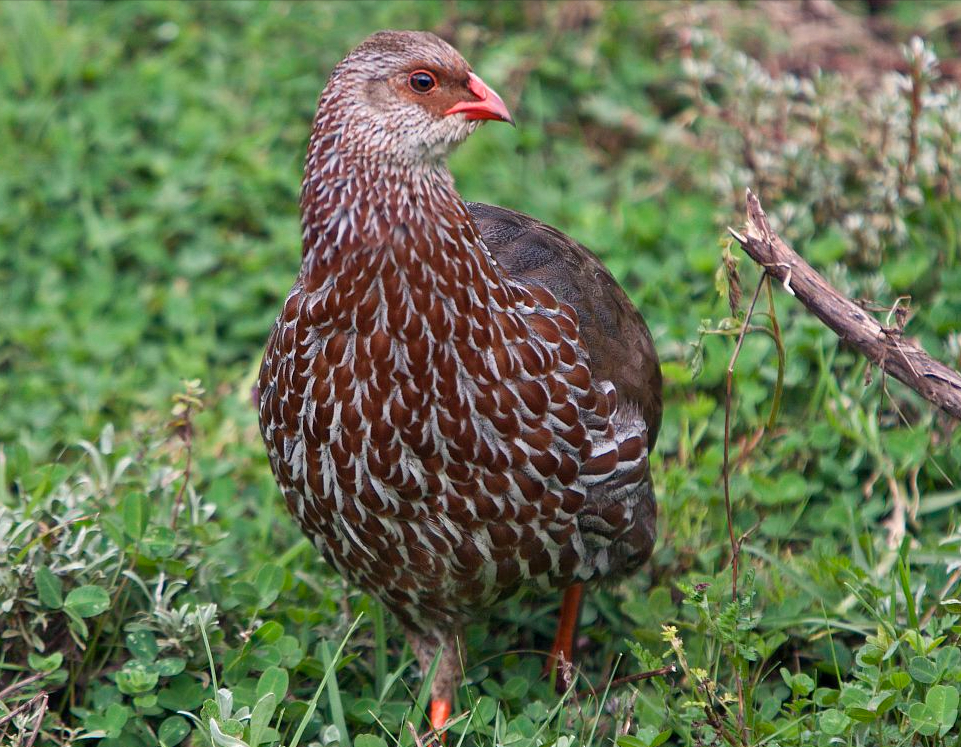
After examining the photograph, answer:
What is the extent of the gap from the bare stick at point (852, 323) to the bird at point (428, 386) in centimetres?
54

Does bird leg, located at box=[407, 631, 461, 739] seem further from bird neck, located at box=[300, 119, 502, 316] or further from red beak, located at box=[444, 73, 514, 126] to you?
red beak, located at box=[444, 73, 514, 126]

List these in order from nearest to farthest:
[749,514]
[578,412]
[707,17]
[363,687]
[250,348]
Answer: [578,412] < [363,687] < [749,514] < [250,348] < [707,17]

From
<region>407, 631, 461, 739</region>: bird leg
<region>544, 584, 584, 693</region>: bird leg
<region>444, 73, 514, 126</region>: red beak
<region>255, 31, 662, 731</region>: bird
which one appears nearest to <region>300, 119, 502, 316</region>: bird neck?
<region>255, 31, 662, 731</region>: bird

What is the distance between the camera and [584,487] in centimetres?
334

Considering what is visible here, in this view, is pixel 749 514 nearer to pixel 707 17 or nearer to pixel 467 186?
pixel 467 186

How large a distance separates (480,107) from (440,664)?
1516 mm

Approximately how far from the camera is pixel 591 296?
3664mm

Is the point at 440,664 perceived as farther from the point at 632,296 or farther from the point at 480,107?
the point at 632,296

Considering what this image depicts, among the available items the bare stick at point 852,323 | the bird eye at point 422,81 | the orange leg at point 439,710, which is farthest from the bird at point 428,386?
the bare stick at point 852,323

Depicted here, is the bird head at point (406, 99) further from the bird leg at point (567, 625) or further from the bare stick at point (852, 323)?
the bird leg at point (567, 625)

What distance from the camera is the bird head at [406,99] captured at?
120 inches

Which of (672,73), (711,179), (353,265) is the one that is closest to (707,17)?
(672,73)

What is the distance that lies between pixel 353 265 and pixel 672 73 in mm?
3400

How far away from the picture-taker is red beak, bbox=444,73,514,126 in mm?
3146
